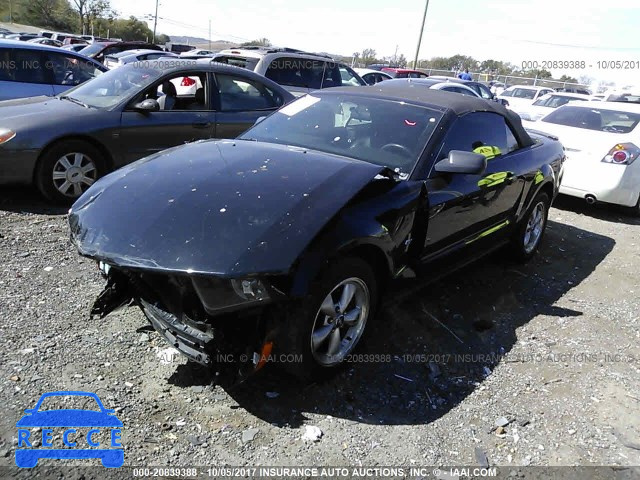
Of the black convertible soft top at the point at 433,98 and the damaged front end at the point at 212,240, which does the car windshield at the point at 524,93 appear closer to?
the black convertible soft top at the point at 433,98

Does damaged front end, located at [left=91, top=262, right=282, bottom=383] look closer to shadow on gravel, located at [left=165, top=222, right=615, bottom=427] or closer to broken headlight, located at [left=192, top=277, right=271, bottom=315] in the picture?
broken headlight, located at [left=192, top=277, right=271, bottom=315]

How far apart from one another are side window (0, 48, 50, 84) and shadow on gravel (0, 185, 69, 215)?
265 centimetres

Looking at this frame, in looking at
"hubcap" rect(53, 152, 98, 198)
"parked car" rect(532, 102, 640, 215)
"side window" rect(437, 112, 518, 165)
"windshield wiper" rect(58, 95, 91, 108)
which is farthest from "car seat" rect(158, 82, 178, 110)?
"parked car" rect(532, 102, 640, 215)

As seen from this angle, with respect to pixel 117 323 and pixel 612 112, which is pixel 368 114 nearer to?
pixel 117 323

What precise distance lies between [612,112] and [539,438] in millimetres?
7054

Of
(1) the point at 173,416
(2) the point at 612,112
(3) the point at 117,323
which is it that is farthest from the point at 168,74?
(2) the point at 612,112

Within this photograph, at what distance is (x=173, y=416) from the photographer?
2709mm

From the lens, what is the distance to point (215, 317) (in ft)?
8.56

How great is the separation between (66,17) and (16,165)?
72.3m

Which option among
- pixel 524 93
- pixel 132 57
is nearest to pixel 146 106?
pixel 132 57

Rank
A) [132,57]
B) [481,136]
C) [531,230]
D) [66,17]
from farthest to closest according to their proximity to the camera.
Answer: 1. [66,17]
2. [132,57]
3. [531,230]
4. [481,136]

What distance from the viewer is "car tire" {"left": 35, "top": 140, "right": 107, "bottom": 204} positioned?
5.42 meters

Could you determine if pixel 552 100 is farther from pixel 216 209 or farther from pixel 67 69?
pixel 216 209

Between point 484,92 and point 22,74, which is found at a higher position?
point 484,92
